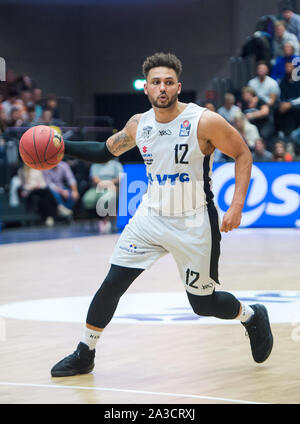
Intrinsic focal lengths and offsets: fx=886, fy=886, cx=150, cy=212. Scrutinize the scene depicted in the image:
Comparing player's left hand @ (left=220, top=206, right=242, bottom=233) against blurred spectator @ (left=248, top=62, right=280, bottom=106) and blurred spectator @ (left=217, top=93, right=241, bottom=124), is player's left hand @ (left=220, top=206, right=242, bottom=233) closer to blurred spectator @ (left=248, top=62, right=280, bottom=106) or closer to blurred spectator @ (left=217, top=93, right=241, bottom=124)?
blurred spectator @ (left=248, top=62, right=280, bottom=106)

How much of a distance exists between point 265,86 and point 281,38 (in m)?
1.28

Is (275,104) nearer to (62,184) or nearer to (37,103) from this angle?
(62,184)

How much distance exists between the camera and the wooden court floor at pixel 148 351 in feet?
16.9

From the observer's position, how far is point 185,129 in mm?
5668

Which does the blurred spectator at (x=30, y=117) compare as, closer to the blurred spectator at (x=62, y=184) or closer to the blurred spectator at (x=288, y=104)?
the blurred spectator at (x=62, y=184)

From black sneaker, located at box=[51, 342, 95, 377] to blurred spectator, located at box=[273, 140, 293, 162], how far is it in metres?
11.0

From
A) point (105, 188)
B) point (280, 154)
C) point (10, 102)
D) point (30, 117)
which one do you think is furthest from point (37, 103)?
point (280, 154)

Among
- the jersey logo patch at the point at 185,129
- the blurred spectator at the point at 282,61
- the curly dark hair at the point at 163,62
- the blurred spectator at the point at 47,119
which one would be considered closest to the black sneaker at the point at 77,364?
the jersey logo patch at the point at 185,129

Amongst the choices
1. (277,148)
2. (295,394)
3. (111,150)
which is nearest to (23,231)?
(277,148)

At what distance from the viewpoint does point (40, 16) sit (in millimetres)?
26203

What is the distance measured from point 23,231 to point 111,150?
1238cm

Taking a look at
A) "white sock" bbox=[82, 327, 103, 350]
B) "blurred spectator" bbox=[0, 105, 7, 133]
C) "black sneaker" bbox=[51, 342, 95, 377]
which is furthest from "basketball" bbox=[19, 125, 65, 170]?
"blurred spectator" bbox=[0, 105, 7, 133]

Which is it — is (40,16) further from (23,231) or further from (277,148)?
(277,148)

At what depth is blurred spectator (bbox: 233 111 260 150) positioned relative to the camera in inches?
683
